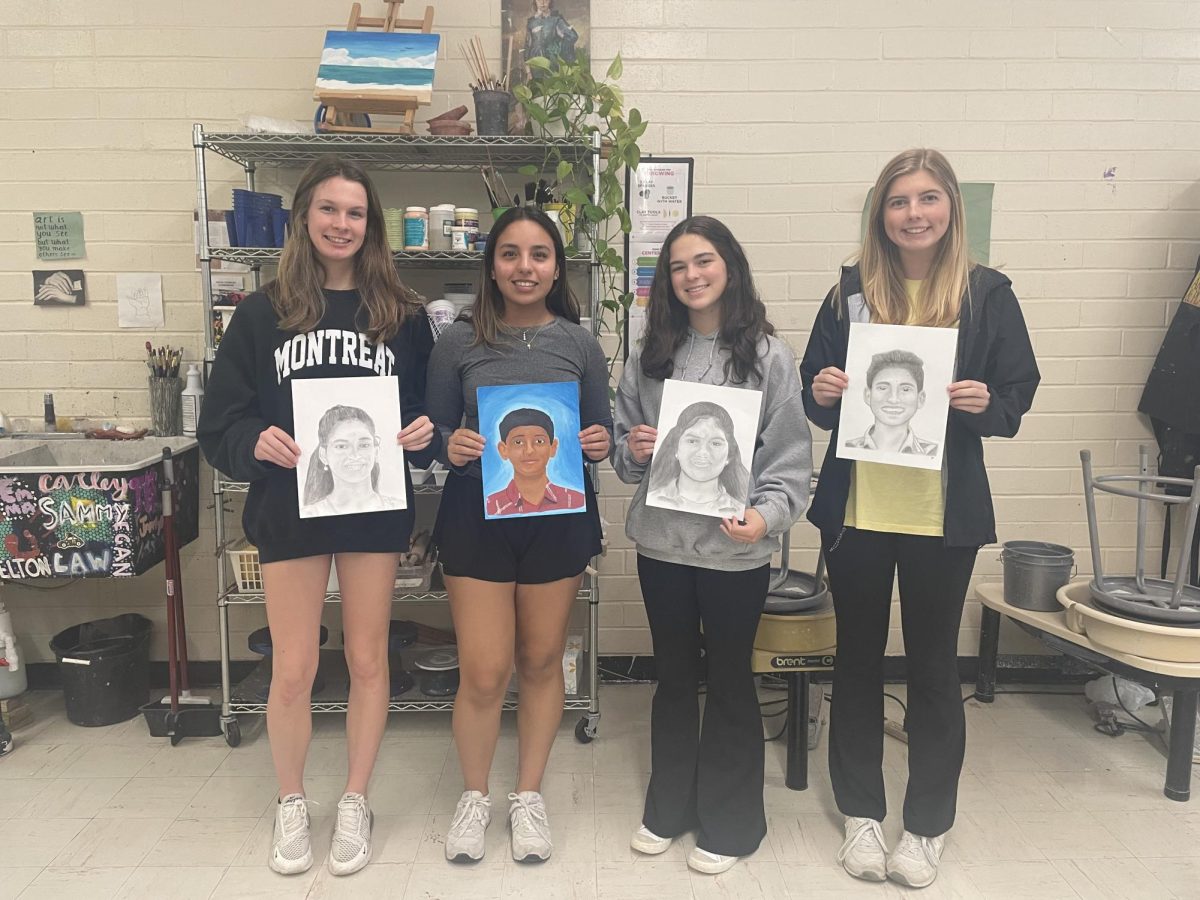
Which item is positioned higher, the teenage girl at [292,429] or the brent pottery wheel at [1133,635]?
the teenage girl at [292,429]

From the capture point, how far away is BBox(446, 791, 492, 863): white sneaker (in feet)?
6.82

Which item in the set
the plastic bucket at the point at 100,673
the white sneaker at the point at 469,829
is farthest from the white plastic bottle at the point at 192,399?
the white sneaker at the point at 469,829

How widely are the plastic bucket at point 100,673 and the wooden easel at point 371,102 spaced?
1.96 m

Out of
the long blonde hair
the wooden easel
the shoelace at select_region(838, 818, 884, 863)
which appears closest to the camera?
the long blonde hair

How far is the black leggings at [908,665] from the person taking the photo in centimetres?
197

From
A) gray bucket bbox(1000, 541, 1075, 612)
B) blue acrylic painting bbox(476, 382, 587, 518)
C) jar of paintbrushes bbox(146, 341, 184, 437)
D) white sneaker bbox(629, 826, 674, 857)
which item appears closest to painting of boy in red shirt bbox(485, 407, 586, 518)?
blue acrylic painting bbox(476, 382, 587, 518)

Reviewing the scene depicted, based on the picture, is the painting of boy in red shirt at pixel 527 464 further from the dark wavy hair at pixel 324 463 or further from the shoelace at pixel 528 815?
the shoelace at pixel 528 815

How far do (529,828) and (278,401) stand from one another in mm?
1253

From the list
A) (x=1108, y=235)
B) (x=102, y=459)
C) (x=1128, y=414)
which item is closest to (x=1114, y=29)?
(x=1108, y=235)

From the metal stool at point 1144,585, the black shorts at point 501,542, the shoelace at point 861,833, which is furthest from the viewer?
the metal stool at point 1144,585

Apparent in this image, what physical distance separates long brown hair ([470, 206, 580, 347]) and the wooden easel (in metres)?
0.84

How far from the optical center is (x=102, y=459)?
294 cm

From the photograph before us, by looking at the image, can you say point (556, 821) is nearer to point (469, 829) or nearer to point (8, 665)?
point (469, 829)

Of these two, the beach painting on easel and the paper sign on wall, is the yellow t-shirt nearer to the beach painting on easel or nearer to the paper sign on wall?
the beach painting on easel
